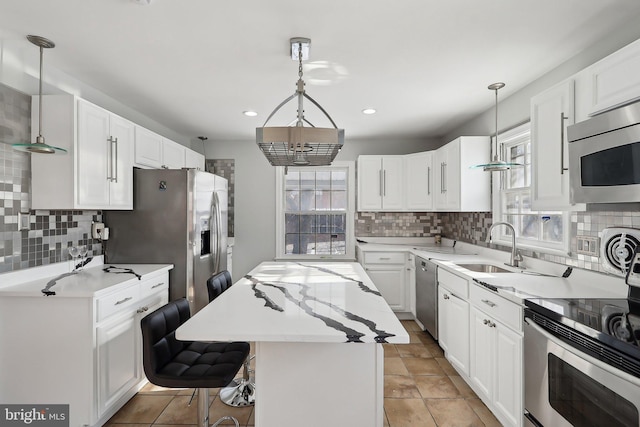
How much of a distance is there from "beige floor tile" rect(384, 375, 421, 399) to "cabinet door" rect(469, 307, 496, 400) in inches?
17.5

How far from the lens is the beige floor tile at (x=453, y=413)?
2150mm

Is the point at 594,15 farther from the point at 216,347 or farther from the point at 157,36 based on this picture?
the point at 216,347

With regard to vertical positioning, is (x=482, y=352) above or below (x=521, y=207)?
below

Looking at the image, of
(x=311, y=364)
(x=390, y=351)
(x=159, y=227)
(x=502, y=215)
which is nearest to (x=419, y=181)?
(x=502, y=215)

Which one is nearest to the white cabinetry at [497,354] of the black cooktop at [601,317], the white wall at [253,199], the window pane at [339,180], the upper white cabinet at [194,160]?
the black cooktop at [601,317]

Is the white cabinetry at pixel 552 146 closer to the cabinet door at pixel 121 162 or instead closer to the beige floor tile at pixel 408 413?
the beige floor tile at pixel 408 413

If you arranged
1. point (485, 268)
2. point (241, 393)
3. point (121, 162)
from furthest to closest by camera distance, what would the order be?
point (485, 268), point (121, 162), point (241, 393)

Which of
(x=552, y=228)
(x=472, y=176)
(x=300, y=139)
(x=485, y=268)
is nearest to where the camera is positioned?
(x=300, y=139)

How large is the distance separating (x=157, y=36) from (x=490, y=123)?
3015 millimetres

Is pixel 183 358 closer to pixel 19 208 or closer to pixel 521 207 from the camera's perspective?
pixel 19 208

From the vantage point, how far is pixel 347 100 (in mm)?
3119

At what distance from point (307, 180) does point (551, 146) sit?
10.7 ft

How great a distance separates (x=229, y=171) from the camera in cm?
477

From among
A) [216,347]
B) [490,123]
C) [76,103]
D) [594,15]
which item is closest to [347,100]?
[490,123]
